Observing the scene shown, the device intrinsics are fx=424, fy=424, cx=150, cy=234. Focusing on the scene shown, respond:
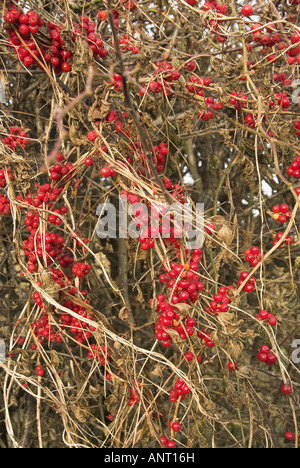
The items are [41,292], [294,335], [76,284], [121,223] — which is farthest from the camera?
[294,335]

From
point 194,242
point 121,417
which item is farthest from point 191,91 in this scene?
point 121,417

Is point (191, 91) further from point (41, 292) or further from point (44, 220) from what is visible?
point (41, 292)

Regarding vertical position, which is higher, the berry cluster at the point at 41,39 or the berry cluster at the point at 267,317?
the berry cluster at the point at 41,39

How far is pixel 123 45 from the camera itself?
100 cm

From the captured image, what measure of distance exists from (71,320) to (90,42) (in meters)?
0.64

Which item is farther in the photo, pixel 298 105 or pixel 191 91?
pixel 298 105

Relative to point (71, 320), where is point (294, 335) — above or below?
below

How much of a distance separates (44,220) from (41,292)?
17 cm

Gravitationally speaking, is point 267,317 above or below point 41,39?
below

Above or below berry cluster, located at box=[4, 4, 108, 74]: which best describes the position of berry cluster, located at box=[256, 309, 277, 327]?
below

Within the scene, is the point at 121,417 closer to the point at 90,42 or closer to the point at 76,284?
the point at 76,284

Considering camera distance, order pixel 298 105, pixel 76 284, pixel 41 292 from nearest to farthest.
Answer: pixel 41 292
pixel 76 284
pixel 298 105
